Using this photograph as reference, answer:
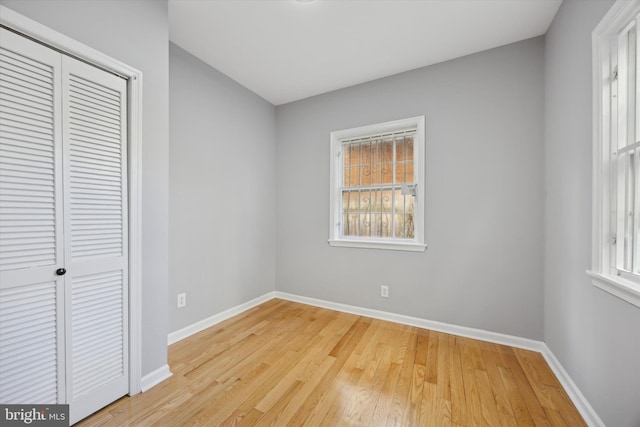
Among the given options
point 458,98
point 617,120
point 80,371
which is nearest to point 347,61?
point 458,98

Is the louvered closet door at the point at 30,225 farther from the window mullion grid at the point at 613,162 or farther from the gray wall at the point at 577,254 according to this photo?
the window mullion grid at the point at 613,162

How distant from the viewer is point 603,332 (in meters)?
1.30

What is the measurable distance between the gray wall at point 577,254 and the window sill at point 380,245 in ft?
3.43

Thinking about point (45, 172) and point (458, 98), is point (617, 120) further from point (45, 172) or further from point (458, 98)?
point (45, 172)

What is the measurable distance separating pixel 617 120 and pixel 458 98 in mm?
1300

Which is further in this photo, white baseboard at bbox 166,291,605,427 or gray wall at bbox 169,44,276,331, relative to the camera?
gray wall at bbox 169,44,276,331

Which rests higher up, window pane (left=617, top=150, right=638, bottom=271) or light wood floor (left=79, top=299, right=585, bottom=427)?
window pane (left=617, top=150, right=638, bottom=271)

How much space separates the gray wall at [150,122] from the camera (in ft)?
4.83

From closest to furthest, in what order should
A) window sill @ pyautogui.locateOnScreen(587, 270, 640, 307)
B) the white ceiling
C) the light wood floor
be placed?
window sill @ pyautogui.locateOnScreen(587, 270, 640, 307), the light wood floor, the white ceiling

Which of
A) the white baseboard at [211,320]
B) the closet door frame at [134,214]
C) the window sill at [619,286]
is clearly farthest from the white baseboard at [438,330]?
the window sill at [619,286]

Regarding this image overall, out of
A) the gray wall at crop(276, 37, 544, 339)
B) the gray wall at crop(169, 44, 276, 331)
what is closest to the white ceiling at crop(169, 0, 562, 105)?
the gray wall at crop(276, 37, 544, 339)

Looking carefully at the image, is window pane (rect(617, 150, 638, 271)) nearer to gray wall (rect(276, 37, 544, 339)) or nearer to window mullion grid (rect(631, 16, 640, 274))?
window mullion grid (rect(631, 16, 640, 274))

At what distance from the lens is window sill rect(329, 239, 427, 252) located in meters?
2.59

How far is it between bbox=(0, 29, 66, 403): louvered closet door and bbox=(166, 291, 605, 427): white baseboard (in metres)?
0.61
